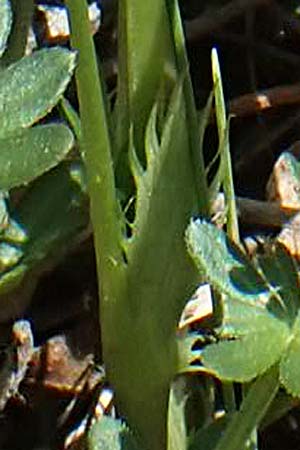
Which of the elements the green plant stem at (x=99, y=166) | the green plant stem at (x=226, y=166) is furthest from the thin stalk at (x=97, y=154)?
the green plant stem at (x=226, y=166)

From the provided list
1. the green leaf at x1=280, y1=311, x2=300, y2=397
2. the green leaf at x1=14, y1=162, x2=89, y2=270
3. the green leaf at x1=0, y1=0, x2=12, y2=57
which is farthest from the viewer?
the green leaf at x1=14, y1=162, x2=89, y2=270

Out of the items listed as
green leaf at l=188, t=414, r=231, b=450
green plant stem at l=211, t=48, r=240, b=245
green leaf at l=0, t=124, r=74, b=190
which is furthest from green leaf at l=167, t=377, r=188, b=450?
green leaf at l=0, t=124, r=74, b=190

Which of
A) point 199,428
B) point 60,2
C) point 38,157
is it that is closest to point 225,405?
point 199,428

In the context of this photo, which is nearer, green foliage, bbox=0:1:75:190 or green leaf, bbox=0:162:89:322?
green foliage, bbox=0:1:75:190

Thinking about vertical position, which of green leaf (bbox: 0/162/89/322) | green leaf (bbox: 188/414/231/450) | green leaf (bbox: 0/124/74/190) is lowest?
green leaf (bbox: 188/414/231/450)

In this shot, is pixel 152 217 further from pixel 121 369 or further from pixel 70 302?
pixel 70 302

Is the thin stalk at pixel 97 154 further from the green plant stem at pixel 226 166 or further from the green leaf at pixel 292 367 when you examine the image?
the green leaf at pixel 292 367

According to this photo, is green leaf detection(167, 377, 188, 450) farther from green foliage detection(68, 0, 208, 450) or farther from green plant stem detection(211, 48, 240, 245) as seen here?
green plant stem detection(211, 48, 240, 245)
